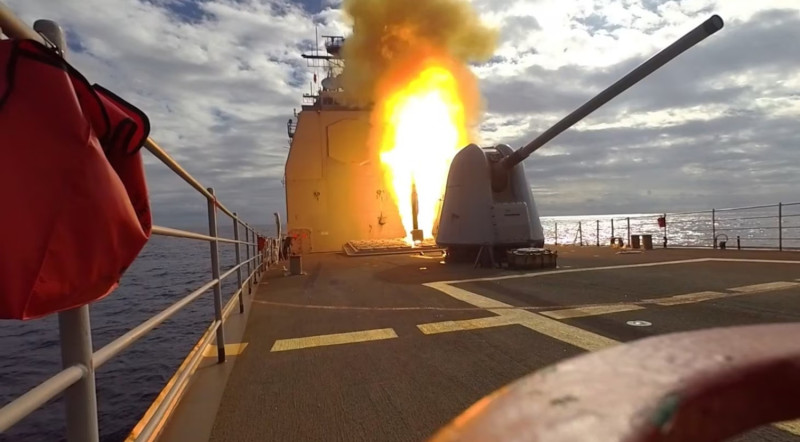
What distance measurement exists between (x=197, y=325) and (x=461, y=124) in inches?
422

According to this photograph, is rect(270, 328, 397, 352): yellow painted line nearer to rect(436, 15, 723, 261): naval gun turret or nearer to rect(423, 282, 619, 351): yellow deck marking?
rect(423, 282, 619, 351): yellow deck marking

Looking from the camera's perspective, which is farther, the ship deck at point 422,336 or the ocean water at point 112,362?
the ocean water at point 112,362

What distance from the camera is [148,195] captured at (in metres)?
1.52

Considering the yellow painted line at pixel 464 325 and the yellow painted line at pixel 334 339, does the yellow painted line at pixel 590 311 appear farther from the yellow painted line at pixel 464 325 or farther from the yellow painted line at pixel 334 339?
the yellow painted line at pixel 334 339

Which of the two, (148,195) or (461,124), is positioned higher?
(461,124)

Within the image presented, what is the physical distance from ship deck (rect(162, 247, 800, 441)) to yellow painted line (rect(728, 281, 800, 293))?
0.08 ft

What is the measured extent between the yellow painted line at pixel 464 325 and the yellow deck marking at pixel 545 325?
6 cm

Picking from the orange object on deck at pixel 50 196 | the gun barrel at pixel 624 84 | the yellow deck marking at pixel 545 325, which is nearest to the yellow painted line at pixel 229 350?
the yellow deck marking at pixel 545 325

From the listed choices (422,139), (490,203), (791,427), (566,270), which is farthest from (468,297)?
(422,139)

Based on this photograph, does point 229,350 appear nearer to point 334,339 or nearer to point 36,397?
point 334,339

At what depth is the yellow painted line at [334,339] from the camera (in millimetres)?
4664

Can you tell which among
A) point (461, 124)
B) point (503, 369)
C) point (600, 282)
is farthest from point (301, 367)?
point (461, 124)

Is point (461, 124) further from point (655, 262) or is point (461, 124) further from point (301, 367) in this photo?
point (301, 367)

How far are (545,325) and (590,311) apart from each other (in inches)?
37.4
